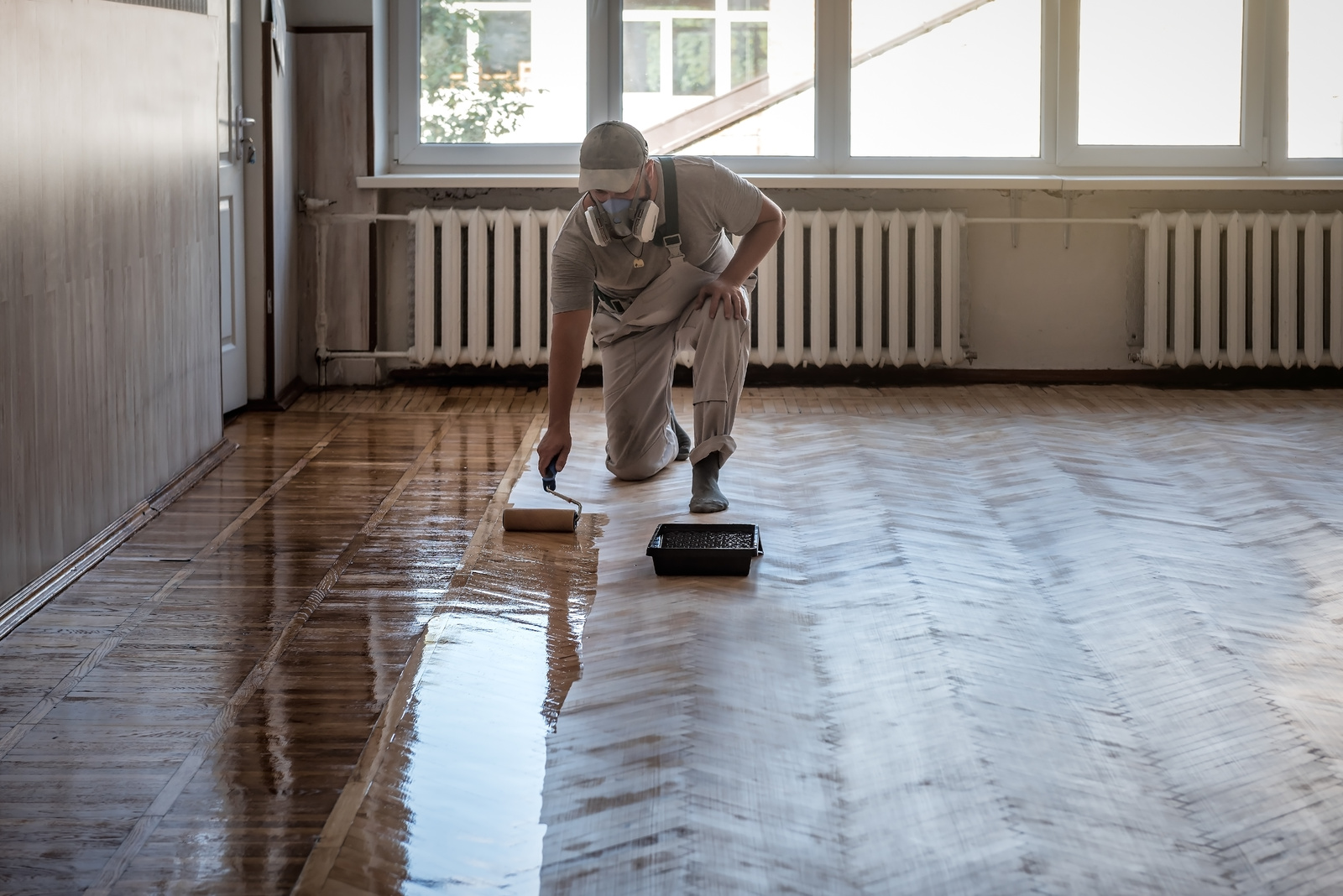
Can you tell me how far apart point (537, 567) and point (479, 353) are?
7.59 feet

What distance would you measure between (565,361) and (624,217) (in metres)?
0.36

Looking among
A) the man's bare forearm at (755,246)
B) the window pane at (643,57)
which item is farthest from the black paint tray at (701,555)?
the window pane at (643,57)

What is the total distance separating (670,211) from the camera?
10.5ft

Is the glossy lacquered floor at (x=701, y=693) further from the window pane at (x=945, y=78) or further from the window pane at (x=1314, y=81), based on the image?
the window pane at (x=1314, y=81)

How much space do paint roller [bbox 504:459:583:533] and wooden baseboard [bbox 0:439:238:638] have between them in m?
0.82

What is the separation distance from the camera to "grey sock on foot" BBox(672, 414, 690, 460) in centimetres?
370

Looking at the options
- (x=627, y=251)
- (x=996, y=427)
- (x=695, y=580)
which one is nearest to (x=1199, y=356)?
(x=996, y=427)

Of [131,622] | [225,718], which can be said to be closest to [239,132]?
[131,622]

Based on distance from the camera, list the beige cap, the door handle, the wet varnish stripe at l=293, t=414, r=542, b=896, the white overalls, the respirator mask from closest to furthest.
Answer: the wet varnish stripe at l=293, t=414, r=542, b=896 < the beige cap < the respirator mask < the white overalls < the door handle

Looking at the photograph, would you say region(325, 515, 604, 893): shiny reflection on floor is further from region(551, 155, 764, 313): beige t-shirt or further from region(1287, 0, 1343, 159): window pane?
region(1287, 0, 1343, 159): window pane

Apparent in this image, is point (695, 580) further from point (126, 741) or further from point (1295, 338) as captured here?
point (1295, 338)

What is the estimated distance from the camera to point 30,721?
1929 millimetres

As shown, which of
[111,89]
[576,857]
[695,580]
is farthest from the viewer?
[111,89]

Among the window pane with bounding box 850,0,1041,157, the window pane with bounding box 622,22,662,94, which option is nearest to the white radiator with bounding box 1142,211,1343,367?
the window pane with bounding box 850,0,1041,157
